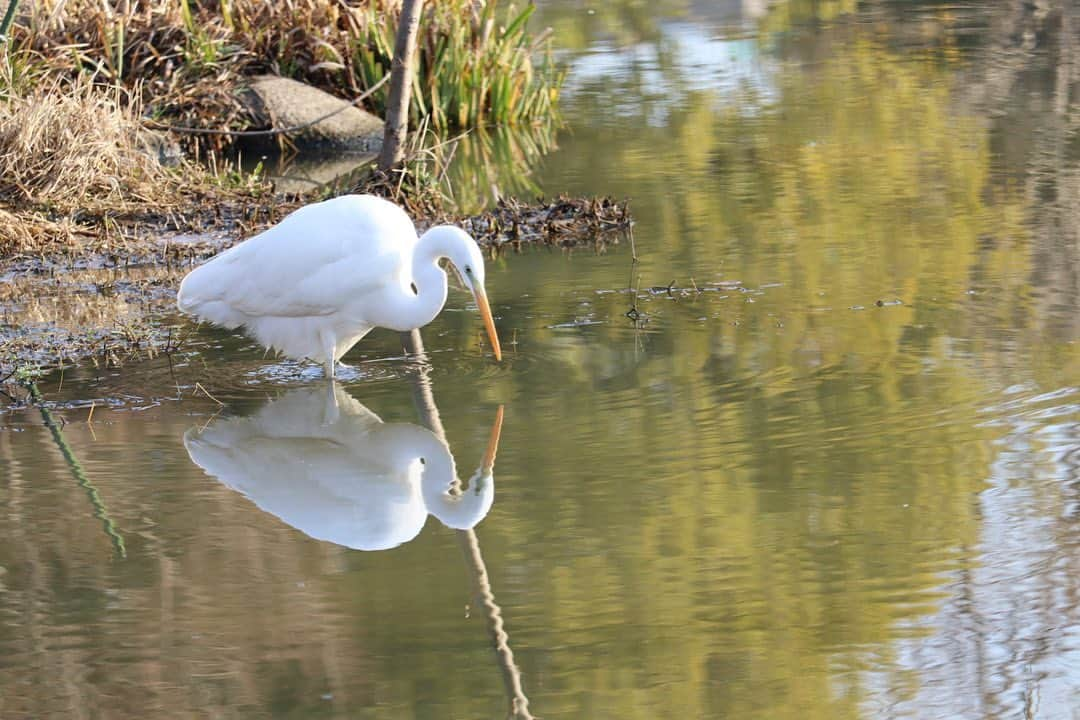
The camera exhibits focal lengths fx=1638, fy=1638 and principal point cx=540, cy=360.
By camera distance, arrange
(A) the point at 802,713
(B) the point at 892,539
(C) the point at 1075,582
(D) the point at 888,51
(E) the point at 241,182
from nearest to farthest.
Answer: (A) the point at 802,713, (C) the point at 1075,582, (B) the point at 892,539, (E) the point at 241,182, (D) the point at 888,51

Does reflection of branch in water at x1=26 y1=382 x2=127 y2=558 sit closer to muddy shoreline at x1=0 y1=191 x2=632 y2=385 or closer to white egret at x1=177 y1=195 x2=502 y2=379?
muddy shoreline at x1=0 y1=191 x2=632 y2=385

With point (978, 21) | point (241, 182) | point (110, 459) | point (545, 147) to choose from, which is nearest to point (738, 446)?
point (110, 459)

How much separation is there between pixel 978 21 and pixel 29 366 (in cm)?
1313

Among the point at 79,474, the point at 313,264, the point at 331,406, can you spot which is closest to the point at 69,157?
the point at 313,264

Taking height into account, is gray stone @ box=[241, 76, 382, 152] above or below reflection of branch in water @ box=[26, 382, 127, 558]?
below

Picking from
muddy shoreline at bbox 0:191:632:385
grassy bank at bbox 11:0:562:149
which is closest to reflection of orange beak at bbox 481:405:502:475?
muddy shoreline at bbox 0:191:632:385

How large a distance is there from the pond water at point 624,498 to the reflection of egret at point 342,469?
2 centimetres

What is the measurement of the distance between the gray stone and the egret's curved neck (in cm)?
697

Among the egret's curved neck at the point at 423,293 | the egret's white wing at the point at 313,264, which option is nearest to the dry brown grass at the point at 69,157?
the egret's white wing at the point at 313,264

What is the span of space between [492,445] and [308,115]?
26.1 feet

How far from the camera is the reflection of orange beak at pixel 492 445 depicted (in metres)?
5.46

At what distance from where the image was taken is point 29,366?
6.78 m

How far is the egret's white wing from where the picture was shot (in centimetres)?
641

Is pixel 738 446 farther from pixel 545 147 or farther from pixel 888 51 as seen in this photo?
pixel 888 51
